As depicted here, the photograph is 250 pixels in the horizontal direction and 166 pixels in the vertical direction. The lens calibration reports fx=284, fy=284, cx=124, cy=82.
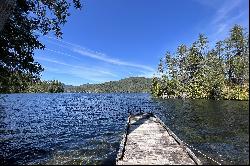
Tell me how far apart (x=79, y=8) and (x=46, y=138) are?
13.0 m

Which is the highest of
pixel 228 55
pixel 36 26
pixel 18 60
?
pixel 228 55

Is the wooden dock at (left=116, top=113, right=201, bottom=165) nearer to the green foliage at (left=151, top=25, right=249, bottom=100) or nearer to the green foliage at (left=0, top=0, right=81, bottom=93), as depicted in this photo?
the green foliage at (left=0, top=0, right=81, bottom=93)

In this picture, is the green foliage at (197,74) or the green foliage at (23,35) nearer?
the green foliage at (23,35)

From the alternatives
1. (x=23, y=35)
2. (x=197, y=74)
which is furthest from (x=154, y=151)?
(x=197, y=74)

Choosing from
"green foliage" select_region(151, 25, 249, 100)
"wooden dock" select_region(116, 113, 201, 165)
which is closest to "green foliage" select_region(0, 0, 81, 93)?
"wooden dock" select_region(116, 113, 201, 165)

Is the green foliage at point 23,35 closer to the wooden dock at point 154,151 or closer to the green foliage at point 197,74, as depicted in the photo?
the wooden dock at point 154,151

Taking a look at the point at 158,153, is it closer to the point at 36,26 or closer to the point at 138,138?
the point at 138,138

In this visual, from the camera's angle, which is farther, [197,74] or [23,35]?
[197,74]

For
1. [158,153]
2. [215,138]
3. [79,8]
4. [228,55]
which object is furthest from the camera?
[228,55]

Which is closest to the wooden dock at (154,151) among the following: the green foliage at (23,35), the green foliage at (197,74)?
the green foliage at (23,35)

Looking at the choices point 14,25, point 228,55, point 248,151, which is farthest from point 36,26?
point 228,55

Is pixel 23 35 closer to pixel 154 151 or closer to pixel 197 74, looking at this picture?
pixel 154 151

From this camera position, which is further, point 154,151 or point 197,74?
point 197,74

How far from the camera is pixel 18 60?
1877 cm
